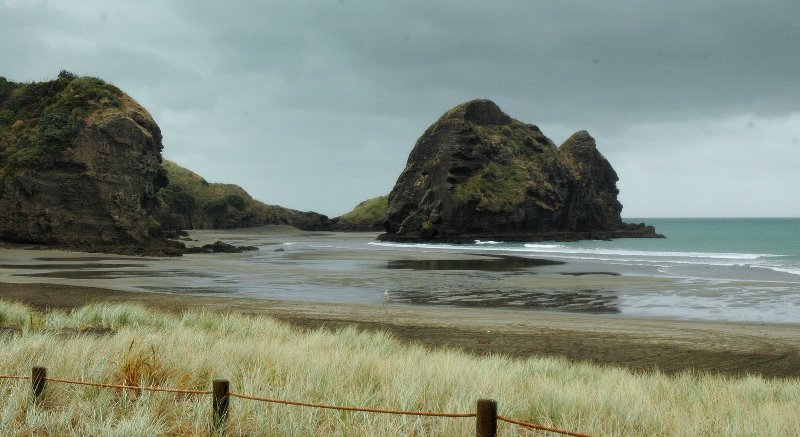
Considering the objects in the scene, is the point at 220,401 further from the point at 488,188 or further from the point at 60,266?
the point at 488,188

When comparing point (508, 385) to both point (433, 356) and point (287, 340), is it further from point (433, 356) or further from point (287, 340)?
point (287, 340)

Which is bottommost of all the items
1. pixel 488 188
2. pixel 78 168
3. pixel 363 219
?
pixel 363 219

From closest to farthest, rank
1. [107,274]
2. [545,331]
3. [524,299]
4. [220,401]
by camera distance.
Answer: [220,401], [545,331], [524,299], [107,274]

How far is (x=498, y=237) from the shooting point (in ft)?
292

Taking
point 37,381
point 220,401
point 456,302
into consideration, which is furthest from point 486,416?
point 456,302

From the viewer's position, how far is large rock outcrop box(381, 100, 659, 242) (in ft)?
295

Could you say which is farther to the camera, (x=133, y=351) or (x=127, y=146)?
(x=127, y=146)

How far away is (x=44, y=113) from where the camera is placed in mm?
49062

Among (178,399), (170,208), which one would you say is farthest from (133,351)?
(170,208)

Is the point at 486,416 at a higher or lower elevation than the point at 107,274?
higher

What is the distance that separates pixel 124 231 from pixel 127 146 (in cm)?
695

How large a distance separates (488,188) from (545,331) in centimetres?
7861

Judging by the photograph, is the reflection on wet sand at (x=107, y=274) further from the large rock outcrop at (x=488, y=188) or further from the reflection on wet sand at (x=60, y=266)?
the large rock outcrop at (x=488, y=188)

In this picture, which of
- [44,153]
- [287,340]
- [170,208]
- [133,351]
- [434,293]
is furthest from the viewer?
[170,208]
